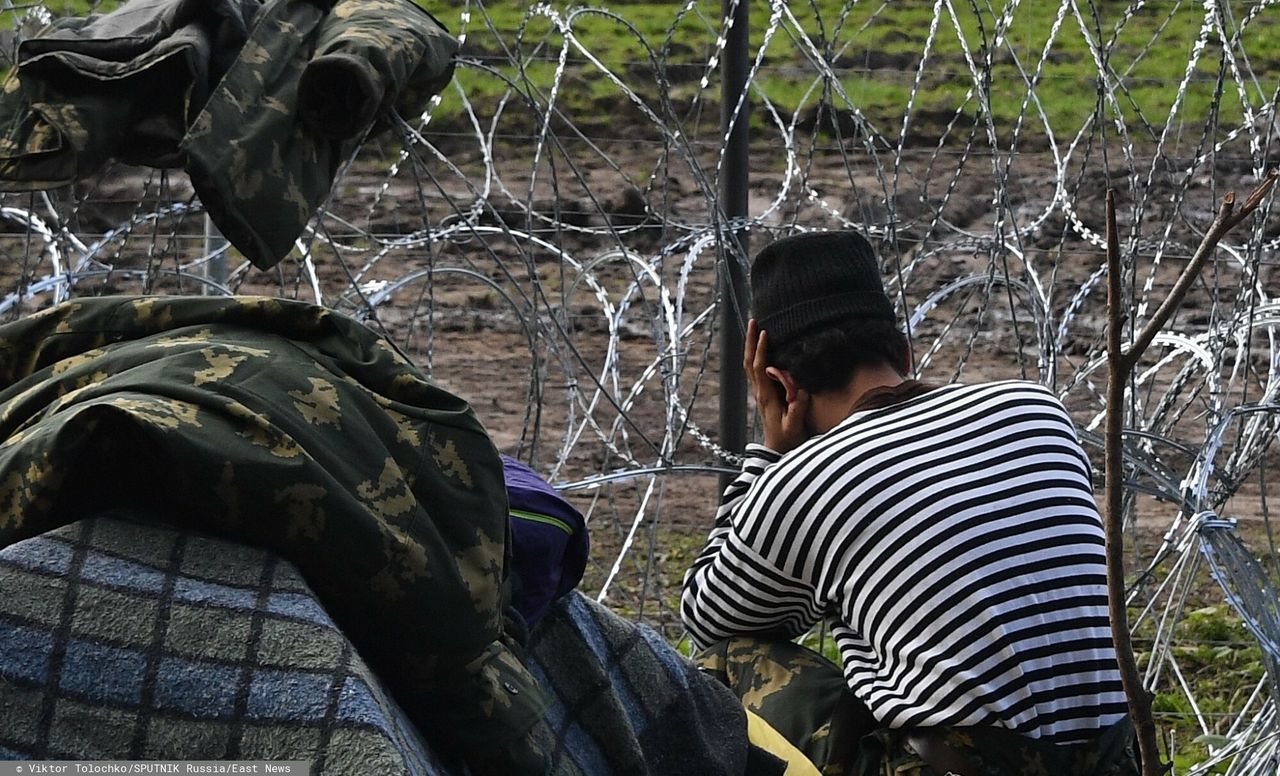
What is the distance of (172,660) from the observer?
1.23 m

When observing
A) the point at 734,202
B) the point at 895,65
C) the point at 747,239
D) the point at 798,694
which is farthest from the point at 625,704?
the point at 895,65

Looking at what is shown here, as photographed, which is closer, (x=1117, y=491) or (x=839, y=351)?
(x=1117, y=491)

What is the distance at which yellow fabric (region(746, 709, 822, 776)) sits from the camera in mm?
2070

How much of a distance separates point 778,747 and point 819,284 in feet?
2.47

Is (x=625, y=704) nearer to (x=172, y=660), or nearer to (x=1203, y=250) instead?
(x=172, y=660)

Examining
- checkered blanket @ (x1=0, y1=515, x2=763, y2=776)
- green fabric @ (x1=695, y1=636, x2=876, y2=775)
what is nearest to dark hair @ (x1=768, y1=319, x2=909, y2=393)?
green fabric @ (x1=695, y1=636, x2=876, y2=775)

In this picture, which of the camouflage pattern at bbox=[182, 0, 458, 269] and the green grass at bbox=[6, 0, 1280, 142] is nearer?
the camouflage pattern at bbox=[182, 0, 458, 269]

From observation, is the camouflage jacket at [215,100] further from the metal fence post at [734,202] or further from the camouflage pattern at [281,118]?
the metal fence post at [734,202]

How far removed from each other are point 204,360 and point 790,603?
1.33 metres

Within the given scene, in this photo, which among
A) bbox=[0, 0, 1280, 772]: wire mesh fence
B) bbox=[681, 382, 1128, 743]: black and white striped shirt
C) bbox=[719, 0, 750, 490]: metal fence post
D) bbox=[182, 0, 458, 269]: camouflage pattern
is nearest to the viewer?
bbox=[182, 0, 458, 269]: camouflage pattern

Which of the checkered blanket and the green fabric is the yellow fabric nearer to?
the green fabric

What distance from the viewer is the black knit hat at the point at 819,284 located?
8.17 ft

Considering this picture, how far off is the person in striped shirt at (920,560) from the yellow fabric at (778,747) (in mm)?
232

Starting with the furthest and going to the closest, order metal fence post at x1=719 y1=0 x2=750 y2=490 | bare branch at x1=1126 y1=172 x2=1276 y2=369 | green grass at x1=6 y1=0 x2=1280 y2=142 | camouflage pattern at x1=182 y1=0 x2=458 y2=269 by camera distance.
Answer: green grass at x1=6 y1=0 x2=1280 y2=142 → metal fence post at x1=719 y1=0 x2=750 y2=490 → camouflage pattern at x1=182 y1=0 x2=458 y2=269 → bare branch at x1=1126 y1=172 x2=1276 y2=369
